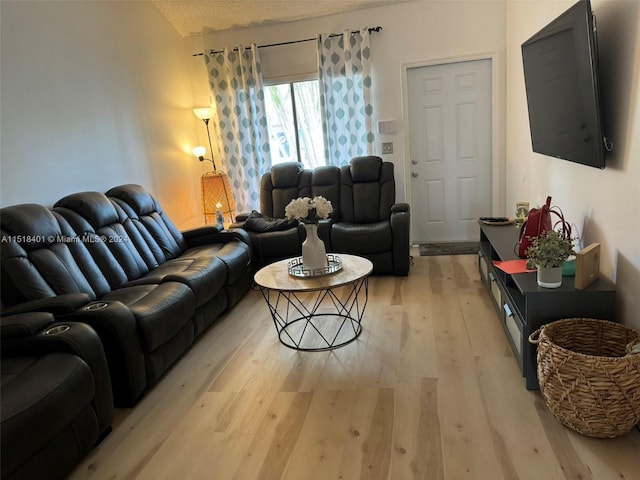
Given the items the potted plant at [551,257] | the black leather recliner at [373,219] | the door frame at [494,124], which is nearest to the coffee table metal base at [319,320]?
the black leather recliner at [373,219]

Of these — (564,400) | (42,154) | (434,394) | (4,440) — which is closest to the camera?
(4,440)

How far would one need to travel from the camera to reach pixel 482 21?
461cm

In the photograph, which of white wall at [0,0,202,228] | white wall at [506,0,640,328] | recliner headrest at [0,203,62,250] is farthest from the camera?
white wall at [0,0,202,228]

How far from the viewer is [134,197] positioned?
3.78 metres

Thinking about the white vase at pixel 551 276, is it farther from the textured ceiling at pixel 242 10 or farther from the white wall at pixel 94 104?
the textured ceiling at pixel 242 10

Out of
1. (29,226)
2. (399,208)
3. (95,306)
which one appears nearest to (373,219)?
(399,208)

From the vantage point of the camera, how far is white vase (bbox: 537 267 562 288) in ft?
7.13

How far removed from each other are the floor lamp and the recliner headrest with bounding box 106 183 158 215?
109 cm

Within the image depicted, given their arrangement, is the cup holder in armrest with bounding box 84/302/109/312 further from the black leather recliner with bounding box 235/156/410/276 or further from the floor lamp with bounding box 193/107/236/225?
the floor lamp with bounding box 193/107/236/225

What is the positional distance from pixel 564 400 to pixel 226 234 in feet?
9.65

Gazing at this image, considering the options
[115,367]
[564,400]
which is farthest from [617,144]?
[115,367]

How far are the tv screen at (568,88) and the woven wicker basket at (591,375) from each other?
0.77 metres

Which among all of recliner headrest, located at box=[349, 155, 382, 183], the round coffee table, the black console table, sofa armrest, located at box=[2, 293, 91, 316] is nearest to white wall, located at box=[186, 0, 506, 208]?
recliner headrest, located at box=[349, 155, 382, 183]

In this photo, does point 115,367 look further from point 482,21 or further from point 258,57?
point 482,21
